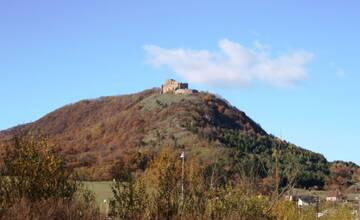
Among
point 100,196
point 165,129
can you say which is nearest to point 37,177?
point 100,196

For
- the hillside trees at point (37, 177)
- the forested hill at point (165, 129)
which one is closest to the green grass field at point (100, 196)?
the hillside trees at point (37, 177)

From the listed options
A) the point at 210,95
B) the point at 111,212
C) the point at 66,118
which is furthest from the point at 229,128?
the point at 111,212

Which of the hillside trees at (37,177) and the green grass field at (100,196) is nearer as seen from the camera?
the hillside trees at (37,177)

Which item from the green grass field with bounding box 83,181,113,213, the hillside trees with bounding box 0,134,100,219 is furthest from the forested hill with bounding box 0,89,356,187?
the hillside trees with bounding box 0,134,100,219

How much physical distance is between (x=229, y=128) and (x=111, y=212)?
147 metres

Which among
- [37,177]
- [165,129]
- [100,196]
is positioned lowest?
[100,196]

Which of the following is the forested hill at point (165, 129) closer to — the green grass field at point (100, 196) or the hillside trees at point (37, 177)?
the green grass field at point (100, 196)

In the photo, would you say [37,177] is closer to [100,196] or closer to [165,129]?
[100,196]

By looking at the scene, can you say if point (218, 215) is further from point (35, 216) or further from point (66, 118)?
point (66, 118)

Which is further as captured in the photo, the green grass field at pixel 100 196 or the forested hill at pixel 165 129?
the forested hill at pixel 165 129

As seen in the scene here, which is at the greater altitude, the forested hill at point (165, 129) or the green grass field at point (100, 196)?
the forested hill at point (165, 129)

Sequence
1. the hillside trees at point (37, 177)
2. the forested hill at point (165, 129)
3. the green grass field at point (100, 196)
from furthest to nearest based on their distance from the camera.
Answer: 1. the forested hill at point (165, 129)
2. the green grass field at point (100, 196)
3. the hillside trees at point (37, 177)

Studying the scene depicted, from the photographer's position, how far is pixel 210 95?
182750mm

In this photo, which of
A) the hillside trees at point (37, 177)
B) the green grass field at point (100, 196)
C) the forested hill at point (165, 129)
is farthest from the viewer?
the forested hill at point (165, 129)
